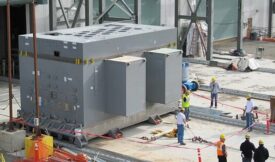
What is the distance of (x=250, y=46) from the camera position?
142ft

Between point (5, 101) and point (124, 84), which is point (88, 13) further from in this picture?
point (124, 84)

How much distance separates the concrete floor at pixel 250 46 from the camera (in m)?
40.5

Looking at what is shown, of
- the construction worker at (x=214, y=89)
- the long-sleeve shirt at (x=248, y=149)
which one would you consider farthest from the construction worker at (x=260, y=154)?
the construction worker at (x=214, y=89)

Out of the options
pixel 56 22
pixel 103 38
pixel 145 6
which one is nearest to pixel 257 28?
pixel 145 6

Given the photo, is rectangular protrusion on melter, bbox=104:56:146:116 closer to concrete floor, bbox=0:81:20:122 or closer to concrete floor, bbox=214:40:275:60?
concrete floor, bbox=0:81:20:122

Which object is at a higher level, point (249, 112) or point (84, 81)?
point (84, 81)

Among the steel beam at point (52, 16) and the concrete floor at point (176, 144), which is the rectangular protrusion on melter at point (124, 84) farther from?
the steel beam at point (52, 16)

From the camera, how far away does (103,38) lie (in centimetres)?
2062

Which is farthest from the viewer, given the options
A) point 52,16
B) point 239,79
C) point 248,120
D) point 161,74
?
point 52,16

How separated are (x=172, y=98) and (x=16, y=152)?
19.9 feet

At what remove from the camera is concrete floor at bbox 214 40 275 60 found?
40.5 m

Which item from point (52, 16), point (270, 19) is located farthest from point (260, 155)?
point (270, 19)

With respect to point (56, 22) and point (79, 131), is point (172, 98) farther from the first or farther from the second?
point (56, 22)

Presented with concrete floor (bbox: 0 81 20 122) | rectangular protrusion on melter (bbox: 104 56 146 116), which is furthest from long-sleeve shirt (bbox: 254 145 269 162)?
concrete floor (bbox: 0 81 20 122)
